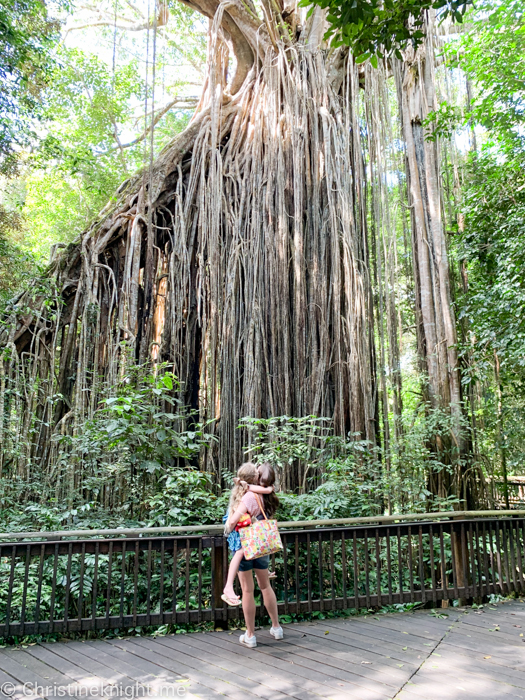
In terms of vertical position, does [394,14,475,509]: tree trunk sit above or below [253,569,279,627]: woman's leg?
above

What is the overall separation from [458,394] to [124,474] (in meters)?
3.87

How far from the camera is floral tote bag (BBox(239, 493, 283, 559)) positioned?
2.48m

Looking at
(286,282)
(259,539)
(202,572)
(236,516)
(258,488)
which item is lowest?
(202,572)

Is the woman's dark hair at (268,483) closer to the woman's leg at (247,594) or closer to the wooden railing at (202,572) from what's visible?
the woman's leg at (247,594)

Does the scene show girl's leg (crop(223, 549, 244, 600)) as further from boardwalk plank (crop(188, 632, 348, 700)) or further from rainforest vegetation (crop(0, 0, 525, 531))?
rainforest vegetation (crop(0, 0, 525, 531))

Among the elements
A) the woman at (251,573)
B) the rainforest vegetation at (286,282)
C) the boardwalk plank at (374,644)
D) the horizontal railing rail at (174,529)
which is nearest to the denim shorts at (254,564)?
the woman at (251,573)

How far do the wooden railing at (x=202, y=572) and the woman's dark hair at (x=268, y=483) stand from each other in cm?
49

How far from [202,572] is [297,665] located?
1049 mm

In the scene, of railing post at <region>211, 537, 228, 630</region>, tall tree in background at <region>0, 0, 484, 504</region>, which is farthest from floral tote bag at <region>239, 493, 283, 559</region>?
tall tree in background at <region>0, 0, 484, 504</region>

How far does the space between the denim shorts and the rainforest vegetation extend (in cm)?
175

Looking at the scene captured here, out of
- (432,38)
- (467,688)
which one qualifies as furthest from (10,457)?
(432,38)

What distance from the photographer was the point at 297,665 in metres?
2.36

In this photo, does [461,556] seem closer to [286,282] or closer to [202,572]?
[202,572]

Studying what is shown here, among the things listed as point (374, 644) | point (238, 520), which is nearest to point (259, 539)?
point (238, 520)
